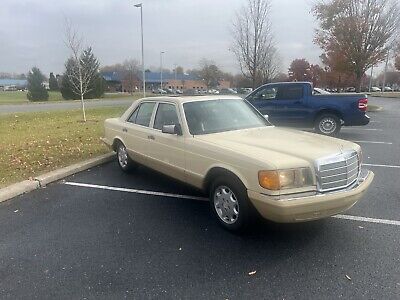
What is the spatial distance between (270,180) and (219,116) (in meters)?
1.69

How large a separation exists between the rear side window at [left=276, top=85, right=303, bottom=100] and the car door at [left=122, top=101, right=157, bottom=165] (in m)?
6.27

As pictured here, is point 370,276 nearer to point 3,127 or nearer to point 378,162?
point 378,162

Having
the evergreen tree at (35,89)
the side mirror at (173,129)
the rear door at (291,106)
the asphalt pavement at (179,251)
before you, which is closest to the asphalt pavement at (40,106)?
the evergreen tree at (35,89)

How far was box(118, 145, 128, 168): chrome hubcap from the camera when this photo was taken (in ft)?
19.6

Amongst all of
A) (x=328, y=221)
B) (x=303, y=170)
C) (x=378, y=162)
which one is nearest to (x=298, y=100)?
(x=378, y=162)

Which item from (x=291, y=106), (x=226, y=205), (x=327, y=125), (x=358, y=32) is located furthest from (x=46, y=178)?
(x=358, y=32)

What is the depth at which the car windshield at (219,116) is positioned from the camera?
14.1ft

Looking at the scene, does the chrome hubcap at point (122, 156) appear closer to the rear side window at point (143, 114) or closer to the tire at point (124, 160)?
the tire at point (124, 160)

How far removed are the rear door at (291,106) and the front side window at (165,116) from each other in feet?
21.0

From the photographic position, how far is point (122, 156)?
6105 millimetres

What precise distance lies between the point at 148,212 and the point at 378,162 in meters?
5.23

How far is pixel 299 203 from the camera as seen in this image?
3.04 meters

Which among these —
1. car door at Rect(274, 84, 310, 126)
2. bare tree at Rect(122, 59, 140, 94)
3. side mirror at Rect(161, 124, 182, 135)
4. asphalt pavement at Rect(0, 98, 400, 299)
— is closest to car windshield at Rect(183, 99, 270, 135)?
side mirror at Rect(161, 124, 182, 135)

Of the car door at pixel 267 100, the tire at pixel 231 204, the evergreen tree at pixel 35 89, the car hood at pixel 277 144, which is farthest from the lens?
the evergreen tree at pixel 35 89
